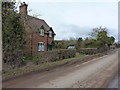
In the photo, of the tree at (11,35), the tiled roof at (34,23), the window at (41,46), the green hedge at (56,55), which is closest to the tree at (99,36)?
the tiled roof at (34,23)

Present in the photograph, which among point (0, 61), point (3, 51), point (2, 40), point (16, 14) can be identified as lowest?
point (0, 61)

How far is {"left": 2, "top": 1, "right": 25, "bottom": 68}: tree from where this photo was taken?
1095 cm

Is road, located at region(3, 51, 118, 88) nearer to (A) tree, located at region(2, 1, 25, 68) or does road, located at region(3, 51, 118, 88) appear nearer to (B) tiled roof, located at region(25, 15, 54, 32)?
(A) tree, located at region(2, 1, 25, 68)

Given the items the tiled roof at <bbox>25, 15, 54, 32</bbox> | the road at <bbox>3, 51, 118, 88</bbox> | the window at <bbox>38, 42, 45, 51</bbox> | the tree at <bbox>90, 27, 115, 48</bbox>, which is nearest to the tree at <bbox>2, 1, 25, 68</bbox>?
the tiled roof at <bbox>25, 15, 54, 32</bbox>

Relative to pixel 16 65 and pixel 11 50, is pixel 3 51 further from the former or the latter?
pixel 16 65

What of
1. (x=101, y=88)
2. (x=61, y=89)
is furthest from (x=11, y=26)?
(x=101, y=88)

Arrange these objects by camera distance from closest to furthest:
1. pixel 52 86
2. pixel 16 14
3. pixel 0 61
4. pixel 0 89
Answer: pixel 0 89 → pixel 52 86 → pixel 0 61 → pixel 16 14

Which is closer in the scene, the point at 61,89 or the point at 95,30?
the point at 61,89

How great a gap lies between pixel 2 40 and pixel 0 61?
1.61 meters

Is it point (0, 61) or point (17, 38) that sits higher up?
point (17, 38)

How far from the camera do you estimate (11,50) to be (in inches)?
435

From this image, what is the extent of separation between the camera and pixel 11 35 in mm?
11453

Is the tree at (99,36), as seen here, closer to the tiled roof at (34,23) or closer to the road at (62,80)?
the tiled roof at (34,23)

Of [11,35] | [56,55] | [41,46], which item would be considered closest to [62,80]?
[11,35]
